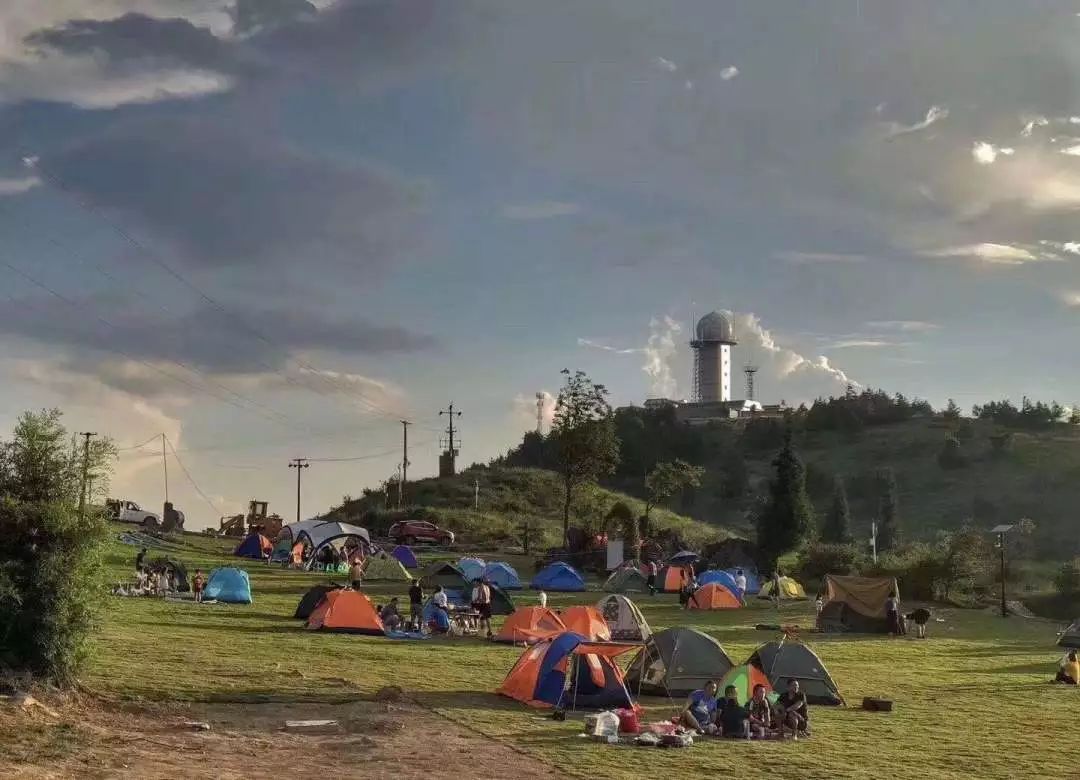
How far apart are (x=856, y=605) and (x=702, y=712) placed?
1851 centimetres

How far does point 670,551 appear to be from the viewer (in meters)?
54.3

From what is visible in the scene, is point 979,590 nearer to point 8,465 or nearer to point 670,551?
point 670,551

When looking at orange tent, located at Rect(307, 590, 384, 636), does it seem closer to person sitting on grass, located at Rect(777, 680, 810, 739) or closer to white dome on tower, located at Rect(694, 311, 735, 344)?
person sitting on grass, located at Rect(777, 680, 810, 739)

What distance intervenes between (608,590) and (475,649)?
19660 mm

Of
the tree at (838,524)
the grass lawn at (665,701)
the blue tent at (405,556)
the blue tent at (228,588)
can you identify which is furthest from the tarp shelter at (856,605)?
the tree at (838,524)

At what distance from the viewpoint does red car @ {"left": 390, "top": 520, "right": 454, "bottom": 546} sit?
62.3 metres

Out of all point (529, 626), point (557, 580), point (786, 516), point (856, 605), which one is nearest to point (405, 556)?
point (557, 580)

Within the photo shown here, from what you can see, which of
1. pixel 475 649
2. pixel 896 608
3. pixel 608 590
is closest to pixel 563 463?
pixel 608 590

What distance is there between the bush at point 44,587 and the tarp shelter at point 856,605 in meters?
24.1

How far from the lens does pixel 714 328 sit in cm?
13612

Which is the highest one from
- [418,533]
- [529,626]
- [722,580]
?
[418,533]

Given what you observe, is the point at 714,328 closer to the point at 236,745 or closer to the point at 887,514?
the point at 887,514

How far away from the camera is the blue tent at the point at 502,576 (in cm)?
4297

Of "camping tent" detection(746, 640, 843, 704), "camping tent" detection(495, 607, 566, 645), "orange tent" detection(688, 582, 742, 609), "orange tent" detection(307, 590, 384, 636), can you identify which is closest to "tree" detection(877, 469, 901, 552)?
"orange tent" detection(688, 582, 742, 609)
